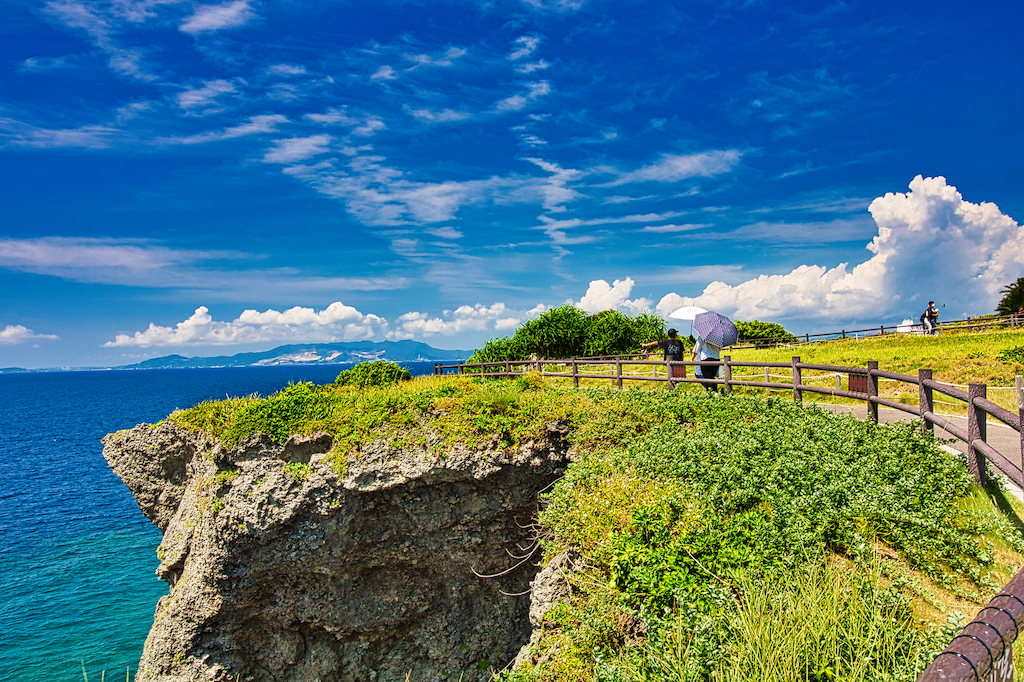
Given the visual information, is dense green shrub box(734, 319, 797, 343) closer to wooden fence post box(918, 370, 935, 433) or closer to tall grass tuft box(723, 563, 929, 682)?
wooden fence post box(918, 370, 935, 433)

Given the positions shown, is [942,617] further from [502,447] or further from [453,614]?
[453,614]

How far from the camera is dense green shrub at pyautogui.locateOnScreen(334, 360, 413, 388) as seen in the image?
18.6 meters

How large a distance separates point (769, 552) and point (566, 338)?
33.8 meters

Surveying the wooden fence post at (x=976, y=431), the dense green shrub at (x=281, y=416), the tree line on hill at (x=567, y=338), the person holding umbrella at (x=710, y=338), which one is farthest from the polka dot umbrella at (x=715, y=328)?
the tree line on hill at (x=567, y=338)

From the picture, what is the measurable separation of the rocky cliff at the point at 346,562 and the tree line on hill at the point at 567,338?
83.1ft

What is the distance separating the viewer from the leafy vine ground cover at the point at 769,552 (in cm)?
494

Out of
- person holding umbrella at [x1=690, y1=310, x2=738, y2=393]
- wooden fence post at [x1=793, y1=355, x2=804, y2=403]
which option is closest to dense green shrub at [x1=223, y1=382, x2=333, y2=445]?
person holding umbrella at [x1=690, y1=310, x2=738, y2=393]

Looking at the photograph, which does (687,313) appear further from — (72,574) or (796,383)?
(72,574)

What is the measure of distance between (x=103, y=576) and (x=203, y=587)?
15.9 meters

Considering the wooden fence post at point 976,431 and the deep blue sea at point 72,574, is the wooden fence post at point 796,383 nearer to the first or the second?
the wooden fence post at point 976,431

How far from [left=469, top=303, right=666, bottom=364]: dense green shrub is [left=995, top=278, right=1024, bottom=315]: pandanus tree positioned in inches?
1239

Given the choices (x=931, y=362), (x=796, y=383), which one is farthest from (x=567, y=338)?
(x=796, y=383)

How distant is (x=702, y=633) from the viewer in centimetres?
539

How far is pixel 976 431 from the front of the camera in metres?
7.64
